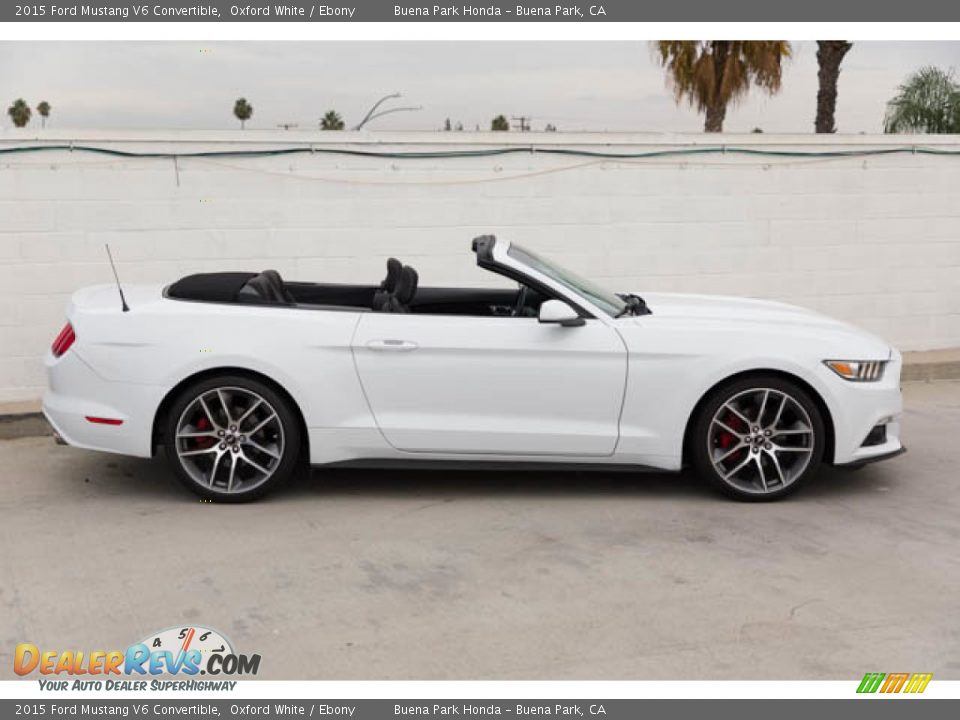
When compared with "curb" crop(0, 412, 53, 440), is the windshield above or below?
above

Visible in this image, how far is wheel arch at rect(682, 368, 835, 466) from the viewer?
6.39 meters

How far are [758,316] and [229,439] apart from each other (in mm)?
2925

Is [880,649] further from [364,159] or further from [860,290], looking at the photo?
[860,290]

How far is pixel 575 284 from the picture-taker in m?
6.76

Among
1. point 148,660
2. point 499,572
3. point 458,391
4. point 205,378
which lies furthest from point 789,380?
point 148,660

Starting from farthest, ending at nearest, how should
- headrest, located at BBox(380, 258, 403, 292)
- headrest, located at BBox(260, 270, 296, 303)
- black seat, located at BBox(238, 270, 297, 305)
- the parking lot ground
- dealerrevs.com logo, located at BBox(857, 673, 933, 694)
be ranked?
headrest, located at BBox(380, 258, 403, 292) → headrest, located at BBox(260, 270, 296, 303) → black seat, located at BBox(238, 270, 297, 305) → the parking lot ground → dealerrevs.com logo, located at BBox(857, 673, 933, 694)

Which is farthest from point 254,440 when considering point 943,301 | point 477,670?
point 943,301

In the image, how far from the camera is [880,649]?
450 cm

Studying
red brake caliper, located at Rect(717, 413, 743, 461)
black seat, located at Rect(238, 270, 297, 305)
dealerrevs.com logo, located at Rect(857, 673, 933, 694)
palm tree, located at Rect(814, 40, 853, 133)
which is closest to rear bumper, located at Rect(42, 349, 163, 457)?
black seat, located at Rect(238, 270, 297, 305)

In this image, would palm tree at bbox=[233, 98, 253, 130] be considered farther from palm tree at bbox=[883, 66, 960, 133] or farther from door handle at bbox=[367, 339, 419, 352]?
palm tree at bbox=[883, 66, 960, 133]

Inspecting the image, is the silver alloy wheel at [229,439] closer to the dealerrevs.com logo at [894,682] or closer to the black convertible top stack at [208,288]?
the black convertible top stack at [208,288]

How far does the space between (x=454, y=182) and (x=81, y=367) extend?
405cm

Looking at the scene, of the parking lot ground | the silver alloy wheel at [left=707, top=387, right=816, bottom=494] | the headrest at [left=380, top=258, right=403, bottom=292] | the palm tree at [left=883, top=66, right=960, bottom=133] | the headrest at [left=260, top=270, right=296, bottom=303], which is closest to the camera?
the parking lot ground

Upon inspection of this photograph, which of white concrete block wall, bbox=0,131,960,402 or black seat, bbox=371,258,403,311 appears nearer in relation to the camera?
black seat, bbox=371,258,403,311
